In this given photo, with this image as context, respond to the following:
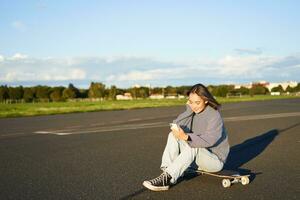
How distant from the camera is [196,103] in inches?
231

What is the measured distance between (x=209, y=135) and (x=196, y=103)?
1.51ft

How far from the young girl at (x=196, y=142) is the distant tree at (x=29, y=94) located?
11867 cm

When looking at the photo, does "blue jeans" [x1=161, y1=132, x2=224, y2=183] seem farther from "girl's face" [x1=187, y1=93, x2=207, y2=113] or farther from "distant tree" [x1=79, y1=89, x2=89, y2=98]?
"distant tree" [x1=79, y1=89, x2=89, y2=98]

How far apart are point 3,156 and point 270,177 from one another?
5.74 metres

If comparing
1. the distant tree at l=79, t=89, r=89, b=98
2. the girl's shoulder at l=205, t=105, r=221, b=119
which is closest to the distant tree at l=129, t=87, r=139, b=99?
the distant tree at l=79, t=89, r=89, b=98

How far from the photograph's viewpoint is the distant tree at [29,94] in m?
122

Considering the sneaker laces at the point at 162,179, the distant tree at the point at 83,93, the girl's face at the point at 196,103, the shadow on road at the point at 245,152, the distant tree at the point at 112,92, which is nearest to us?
the sneaker laces at the point at 162,179

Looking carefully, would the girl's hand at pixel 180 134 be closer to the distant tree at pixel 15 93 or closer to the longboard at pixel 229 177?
the longboard at pixel 229 177

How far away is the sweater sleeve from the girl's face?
213 mm

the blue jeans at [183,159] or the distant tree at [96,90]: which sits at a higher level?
the distant tree at [96,90]

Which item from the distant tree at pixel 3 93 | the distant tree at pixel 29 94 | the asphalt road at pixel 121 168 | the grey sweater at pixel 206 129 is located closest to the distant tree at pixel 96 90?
the distant tree at pixel 29 94

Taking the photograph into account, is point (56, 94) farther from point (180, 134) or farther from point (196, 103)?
point (180, 134)

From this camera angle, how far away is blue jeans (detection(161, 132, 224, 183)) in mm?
5637

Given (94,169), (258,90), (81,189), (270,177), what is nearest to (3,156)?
(94,169)
